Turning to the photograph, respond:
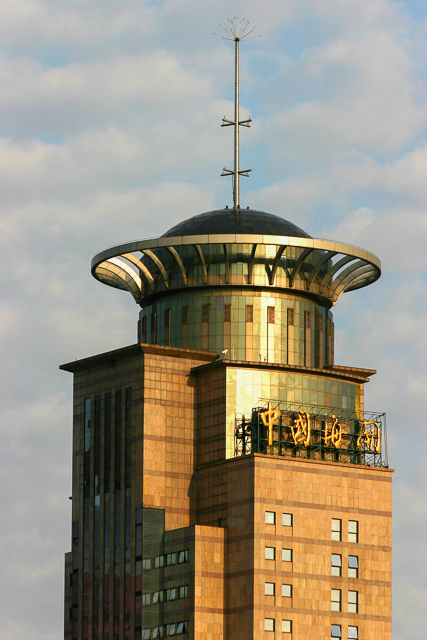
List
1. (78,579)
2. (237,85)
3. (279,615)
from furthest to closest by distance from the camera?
(237,85)
(78,579)
(279,615)

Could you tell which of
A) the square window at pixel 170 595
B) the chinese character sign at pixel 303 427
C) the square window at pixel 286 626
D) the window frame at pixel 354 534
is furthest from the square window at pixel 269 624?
the chinese character sign at pixel 303 427

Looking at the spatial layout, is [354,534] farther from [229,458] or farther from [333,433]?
[229,458]

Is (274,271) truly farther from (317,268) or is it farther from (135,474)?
(135,474)

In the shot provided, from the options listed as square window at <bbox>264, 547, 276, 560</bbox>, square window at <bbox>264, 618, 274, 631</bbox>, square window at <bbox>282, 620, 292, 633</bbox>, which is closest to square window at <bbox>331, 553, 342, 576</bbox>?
square window at <bbox>264, 547, 276, 560</bbox>

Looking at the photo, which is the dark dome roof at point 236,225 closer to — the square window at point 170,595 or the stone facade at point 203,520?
the stone facade at point 203,520

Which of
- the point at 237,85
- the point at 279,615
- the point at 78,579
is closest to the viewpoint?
the point at 279,615

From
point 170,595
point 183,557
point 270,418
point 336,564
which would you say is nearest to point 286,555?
point 336,564

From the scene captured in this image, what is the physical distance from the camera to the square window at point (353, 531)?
167 meters

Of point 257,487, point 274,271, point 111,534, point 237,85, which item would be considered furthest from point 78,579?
point 237,85

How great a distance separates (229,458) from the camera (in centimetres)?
16638

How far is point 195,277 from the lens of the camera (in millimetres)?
175125

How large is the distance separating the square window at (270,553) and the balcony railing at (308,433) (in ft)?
28.5

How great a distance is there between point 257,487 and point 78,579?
20958mm

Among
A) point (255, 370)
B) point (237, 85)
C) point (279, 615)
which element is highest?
point (237, 85)
